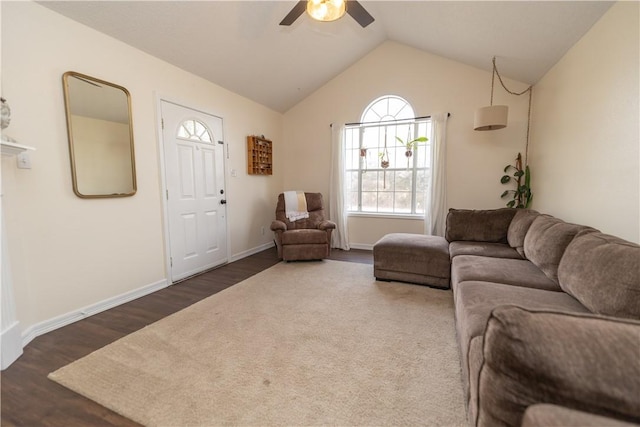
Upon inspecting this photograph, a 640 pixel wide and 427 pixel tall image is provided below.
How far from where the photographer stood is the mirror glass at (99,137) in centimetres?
229

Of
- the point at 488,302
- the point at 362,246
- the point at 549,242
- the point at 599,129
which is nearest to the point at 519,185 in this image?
the point at 599,129

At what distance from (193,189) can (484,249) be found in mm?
3418

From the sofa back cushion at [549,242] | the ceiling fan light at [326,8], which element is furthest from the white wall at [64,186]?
the sofa back cushion at [549,242]

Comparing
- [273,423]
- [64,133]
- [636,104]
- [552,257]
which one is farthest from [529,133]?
[64,133]

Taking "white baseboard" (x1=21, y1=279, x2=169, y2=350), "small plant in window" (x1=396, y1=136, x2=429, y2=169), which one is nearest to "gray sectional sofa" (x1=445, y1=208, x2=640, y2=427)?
"small plant in window" (x1=396, y1=136, x2=429, y2=169)

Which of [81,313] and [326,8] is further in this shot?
[81,313]

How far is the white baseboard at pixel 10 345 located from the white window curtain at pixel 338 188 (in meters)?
3.83

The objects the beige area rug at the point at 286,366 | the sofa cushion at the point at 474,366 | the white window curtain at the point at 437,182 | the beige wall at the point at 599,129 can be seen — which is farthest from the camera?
the white window curtain at the point at 437,182

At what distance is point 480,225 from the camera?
3250 millimetres

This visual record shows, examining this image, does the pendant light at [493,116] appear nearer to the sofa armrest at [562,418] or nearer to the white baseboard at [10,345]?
the sofa armrest at [562,418]

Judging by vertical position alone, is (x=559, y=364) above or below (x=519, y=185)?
below

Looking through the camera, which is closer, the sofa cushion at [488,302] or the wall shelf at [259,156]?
the sofa cushion at [488,302]

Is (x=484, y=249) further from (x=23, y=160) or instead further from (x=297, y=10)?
(x=23, y=160)

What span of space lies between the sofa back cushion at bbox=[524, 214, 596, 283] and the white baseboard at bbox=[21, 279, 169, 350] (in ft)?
12.0
